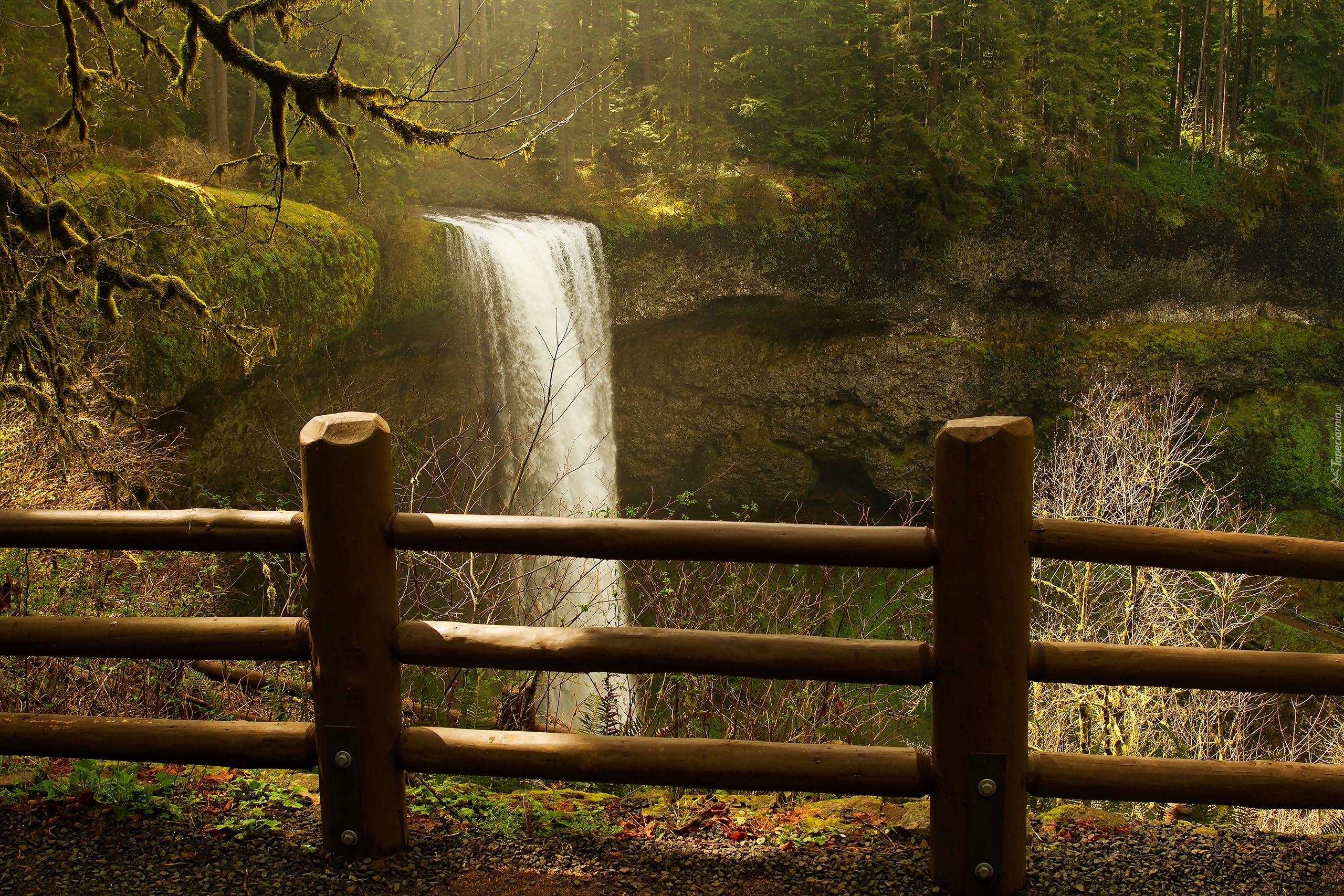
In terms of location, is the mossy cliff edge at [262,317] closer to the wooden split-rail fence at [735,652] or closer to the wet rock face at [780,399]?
the wet rock face at [780,399]

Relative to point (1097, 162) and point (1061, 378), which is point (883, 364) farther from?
point (1097, 162)

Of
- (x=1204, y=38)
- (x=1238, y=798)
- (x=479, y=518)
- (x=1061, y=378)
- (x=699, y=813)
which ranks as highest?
(x=1204, y=38)

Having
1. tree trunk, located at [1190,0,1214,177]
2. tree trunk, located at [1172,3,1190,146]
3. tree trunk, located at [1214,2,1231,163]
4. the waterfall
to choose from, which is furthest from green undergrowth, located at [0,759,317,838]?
tree trunk, located at [1172,3,1190,146]

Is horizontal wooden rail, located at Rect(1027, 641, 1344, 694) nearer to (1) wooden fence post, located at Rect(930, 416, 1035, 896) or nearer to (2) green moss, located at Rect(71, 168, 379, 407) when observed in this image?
(1) wooden fence post, located at Rect(930, 416, 1035, 896)

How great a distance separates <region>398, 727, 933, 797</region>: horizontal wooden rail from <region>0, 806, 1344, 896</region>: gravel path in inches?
12.0

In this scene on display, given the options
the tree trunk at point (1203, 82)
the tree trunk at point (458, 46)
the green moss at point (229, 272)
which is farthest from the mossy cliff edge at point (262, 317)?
the tree trunk at point (1203, 82)

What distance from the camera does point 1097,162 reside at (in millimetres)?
25797

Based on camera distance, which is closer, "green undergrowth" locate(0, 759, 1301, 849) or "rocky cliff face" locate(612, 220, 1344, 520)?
"green undergrowth" locate(0, 759, 1301, 849)

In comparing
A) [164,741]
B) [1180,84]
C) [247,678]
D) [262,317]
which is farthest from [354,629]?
[1180,84]

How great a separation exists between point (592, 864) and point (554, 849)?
0.16 metres

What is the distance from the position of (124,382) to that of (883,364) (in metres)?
18.1

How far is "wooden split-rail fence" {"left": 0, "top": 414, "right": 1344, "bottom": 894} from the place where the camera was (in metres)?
2.75

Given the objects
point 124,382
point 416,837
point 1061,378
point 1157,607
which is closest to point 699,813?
point 416,837

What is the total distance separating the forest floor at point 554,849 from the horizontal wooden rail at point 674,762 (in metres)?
0.31
